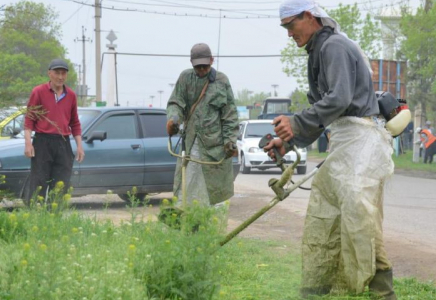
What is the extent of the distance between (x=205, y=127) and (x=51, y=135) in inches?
71.1

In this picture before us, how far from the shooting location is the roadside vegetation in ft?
12.8

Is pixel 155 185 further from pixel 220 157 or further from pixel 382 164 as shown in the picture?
pixel 382 164

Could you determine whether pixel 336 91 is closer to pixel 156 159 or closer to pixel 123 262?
pixel 123 262

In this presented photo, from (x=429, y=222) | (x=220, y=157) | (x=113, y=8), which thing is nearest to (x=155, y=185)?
(x=429, y=222)

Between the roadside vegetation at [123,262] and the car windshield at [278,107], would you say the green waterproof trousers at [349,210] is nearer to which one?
the roadside vegetation at [123,262]

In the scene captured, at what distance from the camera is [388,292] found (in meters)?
5.60

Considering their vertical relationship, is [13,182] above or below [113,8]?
below

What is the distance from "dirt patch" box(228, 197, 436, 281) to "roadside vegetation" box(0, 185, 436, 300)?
1.31 meters

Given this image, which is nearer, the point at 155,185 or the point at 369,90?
the point at 369,90

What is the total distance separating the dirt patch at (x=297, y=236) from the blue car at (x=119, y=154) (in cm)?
114

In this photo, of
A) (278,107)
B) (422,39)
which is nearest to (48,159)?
(422,39)

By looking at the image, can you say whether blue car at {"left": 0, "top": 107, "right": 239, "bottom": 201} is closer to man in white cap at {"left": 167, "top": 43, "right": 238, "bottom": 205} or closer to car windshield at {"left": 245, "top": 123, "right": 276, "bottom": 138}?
man in white cap at {"left": 167, "top": 43, "right": 238, "bottom": 205}

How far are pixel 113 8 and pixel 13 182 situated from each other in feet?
105

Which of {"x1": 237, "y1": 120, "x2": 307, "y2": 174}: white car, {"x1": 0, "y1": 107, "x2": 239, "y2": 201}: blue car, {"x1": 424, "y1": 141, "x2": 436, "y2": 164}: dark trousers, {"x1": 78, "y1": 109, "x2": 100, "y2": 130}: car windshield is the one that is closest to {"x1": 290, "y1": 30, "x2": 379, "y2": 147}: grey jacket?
{"x1": 0, "y1": 107, "x2": 239, "y2": 201}: blue car
